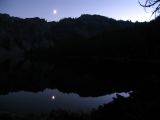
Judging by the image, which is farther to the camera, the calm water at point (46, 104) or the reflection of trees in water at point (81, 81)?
the reflection of trees in water at point (81, 81)

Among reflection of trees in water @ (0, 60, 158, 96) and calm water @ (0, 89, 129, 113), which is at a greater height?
calm water @ (0, 89, 129, 113)

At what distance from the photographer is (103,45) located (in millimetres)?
161250

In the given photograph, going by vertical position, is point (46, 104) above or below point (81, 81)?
above

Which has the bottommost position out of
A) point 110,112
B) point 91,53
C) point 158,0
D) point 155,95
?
point 91,53

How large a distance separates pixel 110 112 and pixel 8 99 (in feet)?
68.2

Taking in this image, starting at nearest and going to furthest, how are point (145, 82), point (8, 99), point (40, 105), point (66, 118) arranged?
point (145, 82) → point (66, 118) → point (40, 105) → point (8, 99)

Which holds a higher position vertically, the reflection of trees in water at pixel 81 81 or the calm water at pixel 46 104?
the calm water at pixel 46 104

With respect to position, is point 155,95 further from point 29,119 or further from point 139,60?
point 139,60

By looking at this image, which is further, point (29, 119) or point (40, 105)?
point (40, 105)

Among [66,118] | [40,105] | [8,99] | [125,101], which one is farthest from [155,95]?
[8,99]

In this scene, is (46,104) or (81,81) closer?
(46,104)

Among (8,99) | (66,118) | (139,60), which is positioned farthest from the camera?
(139,60)

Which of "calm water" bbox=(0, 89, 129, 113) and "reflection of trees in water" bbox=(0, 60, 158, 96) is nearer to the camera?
"calm water" bbox=(0, 89, 129, 113)

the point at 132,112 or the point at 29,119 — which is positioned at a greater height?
the point at 132,112
